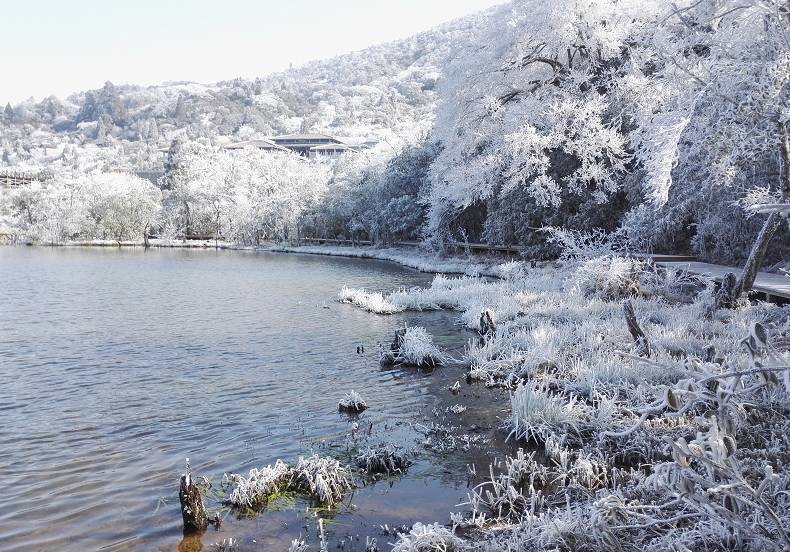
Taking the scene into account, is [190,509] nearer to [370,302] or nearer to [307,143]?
[370,302]

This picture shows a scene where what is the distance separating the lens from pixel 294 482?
696 cm

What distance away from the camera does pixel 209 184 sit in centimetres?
6906

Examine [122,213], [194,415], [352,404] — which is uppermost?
[122,213]

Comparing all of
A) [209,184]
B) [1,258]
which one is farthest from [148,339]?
[209,184]

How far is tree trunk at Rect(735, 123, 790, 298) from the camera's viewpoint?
38.2ft

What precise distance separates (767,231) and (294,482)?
10.5 metres

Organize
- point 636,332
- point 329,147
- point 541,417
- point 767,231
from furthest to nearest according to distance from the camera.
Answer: point 329,147, point 767,231, point 636,332, point 541,417

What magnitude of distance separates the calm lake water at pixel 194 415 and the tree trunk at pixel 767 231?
635cm

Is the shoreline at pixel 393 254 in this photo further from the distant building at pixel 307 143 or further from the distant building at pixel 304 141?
the distant building at pixel 304 141

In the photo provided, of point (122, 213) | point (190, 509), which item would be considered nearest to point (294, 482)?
point (190, 509)

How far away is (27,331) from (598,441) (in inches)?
609

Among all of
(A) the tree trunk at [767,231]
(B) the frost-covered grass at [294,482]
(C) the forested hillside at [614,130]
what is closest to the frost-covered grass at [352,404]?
(B) the frost-covered grass at [294,482]

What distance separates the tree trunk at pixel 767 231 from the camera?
459 inches

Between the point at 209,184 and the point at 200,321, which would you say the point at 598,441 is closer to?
the point at 200,321
